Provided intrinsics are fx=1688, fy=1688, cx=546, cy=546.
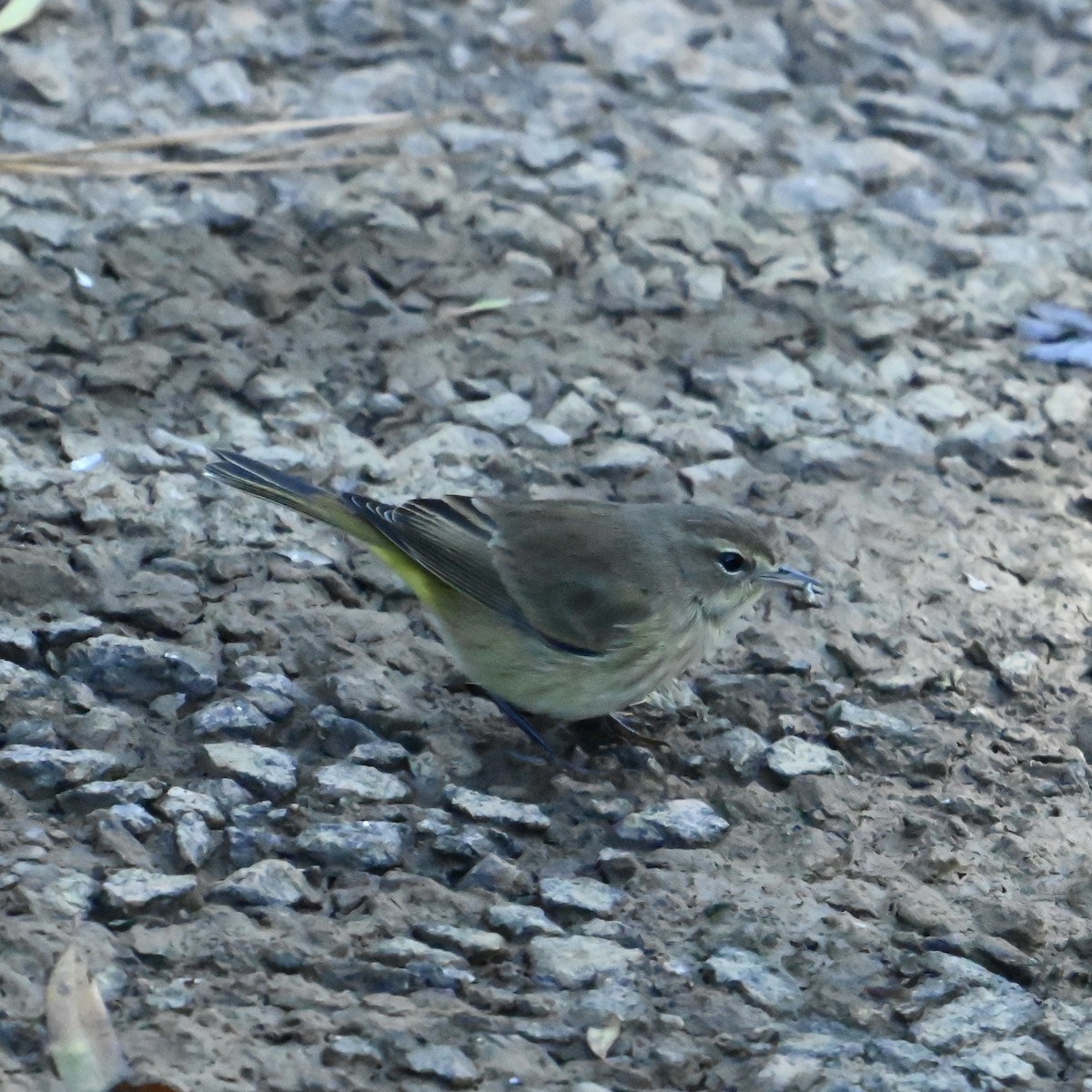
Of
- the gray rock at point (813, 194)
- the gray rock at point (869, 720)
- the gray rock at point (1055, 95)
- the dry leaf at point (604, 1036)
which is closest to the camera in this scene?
the dry leaf at point (604, 1036)

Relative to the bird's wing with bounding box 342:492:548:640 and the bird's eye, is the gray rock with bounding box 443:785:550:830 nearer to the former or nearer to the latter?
the bird's wing with bounding box 342:492:548:640

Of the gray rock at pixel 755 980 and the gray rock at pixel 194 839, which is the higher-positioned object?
the gray rock at pixel 194 839

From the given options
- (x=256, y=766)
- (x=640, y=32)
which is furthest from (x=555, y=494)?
(x=640, y=32)

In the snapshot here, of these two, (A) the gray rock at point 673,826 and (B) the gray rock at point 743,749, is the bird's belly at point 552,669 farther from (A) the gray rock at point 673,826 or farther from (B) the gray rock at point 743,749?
(A) the gray rock at point 673,826

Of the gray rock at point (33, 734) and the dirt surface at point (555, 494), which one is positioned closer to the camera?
the dirt surface at point (555, 494)

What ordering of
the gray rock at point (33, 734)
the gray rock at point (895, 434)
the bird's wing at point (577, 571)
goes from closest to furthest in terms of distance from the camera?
1. the gray rock at point (33, 734)
2. the bird's wing at point (577, 571)
3. the gray rock at point (895, 434)

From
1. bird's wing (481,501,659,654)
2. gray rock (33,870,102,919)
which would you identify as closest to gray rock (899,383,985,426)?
bird's wing (481,501,659,654)

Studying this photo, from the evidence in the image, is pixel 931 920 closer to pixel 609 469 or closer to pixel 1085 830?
pixel 1085 830

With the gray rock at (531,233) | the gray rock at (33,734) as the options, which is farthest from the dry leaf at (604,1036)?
the gray rock at (531,233)
